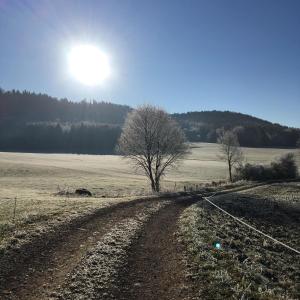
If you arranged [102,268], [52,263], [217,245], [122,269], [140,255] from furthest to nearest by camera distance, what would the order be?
[217,245]
[140,255]
[52,263]
[122,269]
[102,268]

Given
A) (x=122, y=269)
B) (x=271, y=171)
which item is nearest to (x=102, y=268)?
(x=122, y=269)

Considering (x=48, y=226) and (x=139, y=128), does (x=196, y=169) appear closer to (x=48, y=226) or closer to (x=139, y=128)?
(x=139, y=128)

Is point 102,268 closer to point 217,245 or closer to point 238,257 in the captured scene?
point 238,257

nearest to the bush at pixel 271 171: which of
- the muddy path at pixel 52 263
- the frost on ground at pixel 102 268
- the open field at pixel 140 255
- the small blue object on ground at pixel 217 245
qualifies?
the open field at pixel 140 255

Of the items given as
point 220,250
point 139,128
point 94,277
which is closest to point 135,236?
point 220,250

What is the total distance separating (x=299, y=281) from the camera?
1658 cm

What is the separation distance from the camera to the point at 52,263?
1566 cm

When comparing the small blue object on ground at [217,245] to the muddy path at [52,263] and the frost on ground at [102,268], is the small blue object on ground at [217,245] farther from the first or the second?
the muddy path at [52,263]

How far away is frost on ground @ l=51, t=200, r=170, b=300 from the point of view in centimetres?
1295

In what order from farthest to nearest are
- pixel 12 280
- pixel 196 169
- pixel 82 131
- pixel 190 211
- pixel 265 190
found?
pixel 82 131 → pixel 196 169 → pixel 265 190 → pixel 190 211 → pixel 12 280

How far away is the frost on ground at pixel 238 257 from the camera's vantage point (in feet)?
45.1

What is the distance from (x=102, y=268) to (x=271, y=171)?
63846mm

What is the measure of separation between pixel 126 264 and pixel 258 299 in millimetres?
5456

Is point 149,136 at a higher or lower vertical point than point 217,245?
higher
